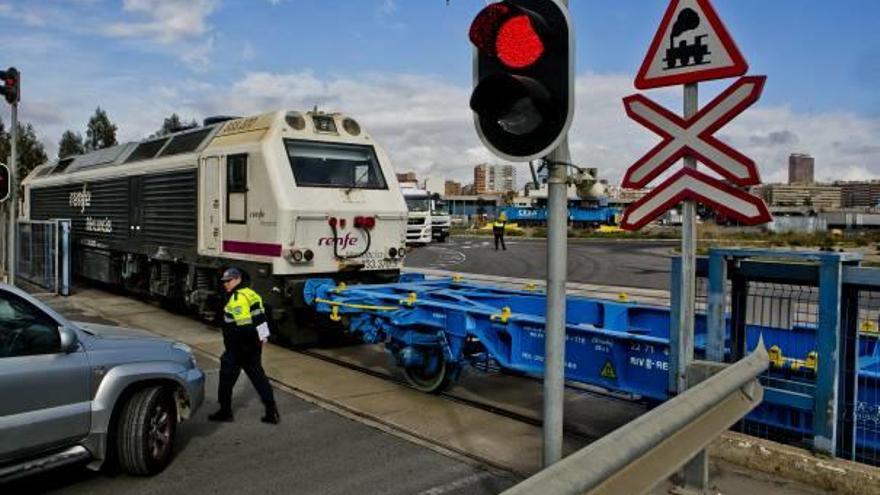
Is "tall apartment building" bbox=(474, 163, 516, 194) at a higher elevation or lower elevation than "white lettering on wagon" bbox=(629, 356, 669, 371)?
higher

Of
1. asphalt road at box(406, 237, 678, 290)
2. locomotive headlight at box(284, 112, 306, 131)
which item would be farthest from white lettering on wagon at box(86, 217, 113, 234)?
asphalt road at box(406, 237, 678, 290)

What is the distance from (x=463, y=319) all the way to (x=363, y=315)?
5.87ft

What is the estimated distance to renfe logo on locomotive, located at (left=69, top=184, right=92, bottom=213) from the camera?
54.9ft

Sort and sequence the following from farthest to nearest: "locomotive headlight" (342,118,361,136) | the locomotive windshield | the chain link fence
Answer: the chain link fence → "locomotive headlight" (342,118,361,136) → the locomotive windshield

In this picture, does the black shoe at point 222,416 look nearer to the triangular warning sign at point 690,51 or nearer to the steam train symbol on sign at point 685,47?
the triangular warning sign at point 690,51

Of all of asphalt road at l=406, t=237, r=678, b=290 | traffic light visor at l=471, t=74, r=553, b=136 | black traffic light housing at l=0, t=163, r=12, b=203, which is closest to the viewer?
traffic light visor at l=471, t=74, r=553, b=136

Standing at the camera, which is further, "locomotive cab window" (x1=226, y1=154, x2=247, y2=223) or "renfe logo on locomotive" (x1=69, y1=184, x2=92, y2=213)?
"renfe logo on locomotive" (x1=69, y1=184, x2=92, y2=213)

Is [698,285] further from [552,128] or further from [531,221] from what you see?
[531,221]

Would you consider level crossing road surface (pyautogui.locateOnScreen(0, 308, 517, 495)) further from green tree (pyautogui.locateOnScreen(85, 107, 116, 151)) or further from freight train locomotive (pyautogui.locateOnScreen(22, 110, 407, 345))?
green tree (pyautogui.locateOnScreen(85, 107, 116, 151))

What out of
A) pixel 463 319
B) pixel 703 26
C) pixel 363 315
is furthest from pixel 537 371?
pixel 703 26

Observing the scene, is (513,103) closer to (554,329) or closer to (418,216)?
(554,329)

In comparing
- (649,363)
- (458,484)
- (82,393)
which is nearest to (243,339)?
(82,393)

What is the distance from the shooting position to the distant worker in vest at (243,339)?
262 inches

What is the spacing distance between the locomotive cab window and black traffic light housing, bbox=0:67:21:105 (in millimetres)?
4983
